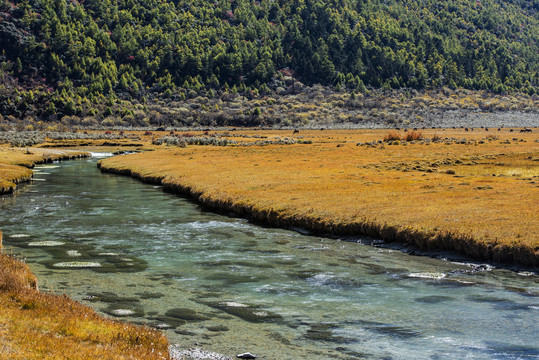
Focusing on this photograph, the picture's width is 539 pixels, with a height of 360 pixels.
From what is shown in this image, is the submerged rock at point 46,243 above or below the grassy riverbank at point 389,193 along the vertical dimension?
below

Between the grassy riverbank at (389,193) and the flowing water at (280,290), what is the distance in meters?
1.63

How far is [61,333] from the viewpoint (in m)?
13.8

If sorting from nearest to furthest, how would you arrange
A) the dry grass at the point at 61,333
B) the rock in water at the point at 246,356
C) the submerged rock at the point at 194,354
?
the dry grass at the point at 61,333 < the submerged rock at the point at 194,354 < the rock in water at the point at 246,356

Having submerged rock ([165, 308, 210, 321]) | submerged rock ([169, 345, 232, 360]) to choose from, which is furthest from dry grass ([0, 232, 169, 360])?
submerged rock ([165, 308, 210, 321])

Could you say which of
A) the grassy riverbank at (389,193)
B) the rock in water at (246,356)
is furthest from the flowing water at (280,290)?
the grassy riverbank at (389,193)

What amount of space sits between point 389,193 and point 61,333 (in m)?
31.1

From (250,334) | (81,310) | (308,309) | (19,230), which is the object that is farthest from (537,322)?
(19,230)

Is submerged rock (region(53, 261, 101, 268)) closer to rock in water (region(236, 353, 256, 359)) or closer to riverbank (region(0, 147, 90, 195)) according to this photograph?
rock in water (region(236, 353, 256, 359))

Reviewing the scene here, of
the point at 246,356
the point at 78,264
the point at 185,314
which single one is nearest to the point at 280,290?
the point at 185,314

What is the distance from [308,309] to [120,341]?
729cm

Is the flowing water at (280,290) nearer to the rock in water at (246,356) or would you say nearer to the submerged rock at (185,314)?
the submerged rock at (185,314)

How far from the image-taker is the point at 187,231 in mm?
33469

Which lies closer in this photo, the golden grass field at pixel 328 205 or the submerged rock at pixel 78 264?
the golden grass field at pixel 328 205

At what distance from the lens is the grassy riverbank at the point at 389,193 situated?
27875mm
